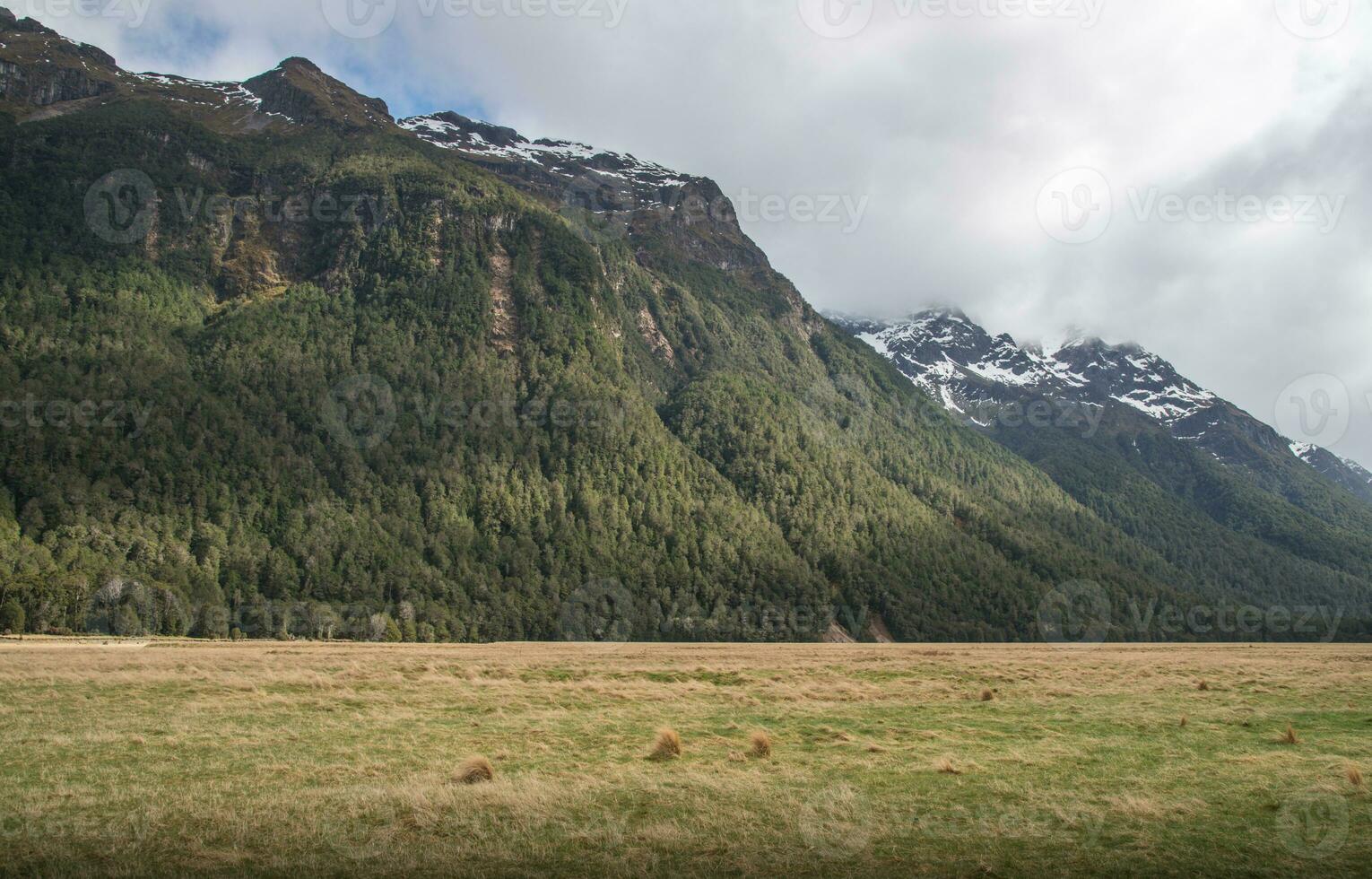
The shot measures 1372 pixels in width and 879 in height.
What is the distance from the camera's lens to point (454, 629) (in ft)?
424

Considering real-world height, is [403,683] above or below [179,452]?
below

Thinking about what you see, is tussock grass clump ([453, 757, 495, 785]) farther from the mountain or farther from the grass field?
the mountain

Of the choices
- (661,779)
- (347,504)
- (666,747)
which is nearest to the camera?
(661,779)

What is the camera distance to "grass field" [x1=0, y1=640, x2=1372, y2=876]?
14047 mm

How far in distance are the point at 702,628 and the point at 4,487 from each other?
11345 cm

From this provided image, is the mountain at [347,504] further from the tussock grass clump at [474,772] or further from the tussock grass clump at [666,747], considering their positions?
the tussock grass clump at [666,747]

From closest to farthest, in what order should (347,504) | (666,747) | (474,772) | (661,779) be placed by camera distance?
(474,772) < (661,779) < (666,747) < (347,504)

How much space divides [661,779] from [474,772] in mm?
4422

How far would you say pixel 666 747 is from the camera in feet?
73.0

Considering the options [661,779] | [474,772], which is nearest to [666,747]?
[661,779]

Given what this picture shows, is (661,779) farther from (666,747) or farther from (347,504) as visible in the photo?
(347,504)

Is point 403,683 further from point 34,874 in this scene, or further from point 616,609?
point 616,609

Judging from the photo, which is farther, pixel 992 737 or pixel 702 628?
pixel 702 628

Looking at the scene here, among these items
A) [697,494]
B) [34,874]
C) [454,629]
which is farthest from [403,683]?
[697,494]
